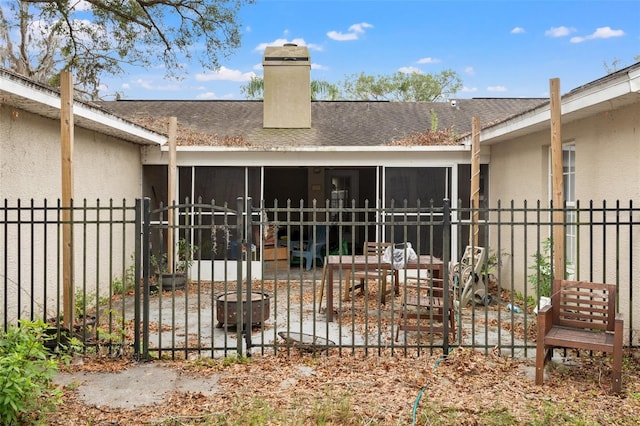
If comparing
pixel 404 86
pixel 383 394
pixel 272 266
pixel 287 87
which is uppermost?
pixel 404 86

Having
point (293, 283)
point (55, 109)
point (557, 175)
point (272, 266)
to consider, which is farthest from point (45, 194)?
point (557, 175)

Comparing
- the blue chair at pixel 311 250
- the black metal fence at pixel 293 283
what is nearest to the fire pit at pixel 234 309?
the black metal fence at pixel 293 283

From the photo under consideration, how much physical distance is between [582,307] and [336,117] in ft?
34.5

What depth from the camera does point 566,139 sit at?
24.7 ft

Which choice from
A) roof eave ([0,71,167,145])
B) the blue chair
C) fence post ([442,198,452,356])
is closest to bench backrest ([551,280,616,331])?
fence post ([442,198,452,356])

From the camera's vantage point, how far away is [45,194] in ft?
23.3

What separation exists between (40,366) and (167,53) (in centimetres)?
1257

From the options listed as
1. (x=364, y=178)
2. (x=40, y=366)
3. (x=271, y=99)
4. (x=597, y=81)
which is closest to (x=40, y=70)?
(x=271, y=99)

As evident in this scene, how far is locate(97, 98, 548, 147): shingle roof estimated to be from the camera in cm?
1225

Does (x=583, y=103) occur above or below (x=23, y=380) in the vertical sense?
above

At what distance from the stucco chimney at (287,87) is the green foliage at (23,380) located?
10.0 meters

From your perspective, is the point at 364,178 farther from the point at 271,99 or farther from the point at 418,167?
the point at 418,167

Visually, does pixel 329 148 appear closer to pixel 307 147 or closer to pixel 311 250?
pixel 307 147

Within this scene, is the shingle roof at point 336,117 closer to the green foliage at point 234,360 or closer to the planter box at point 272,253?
the planter box at point 272,253
